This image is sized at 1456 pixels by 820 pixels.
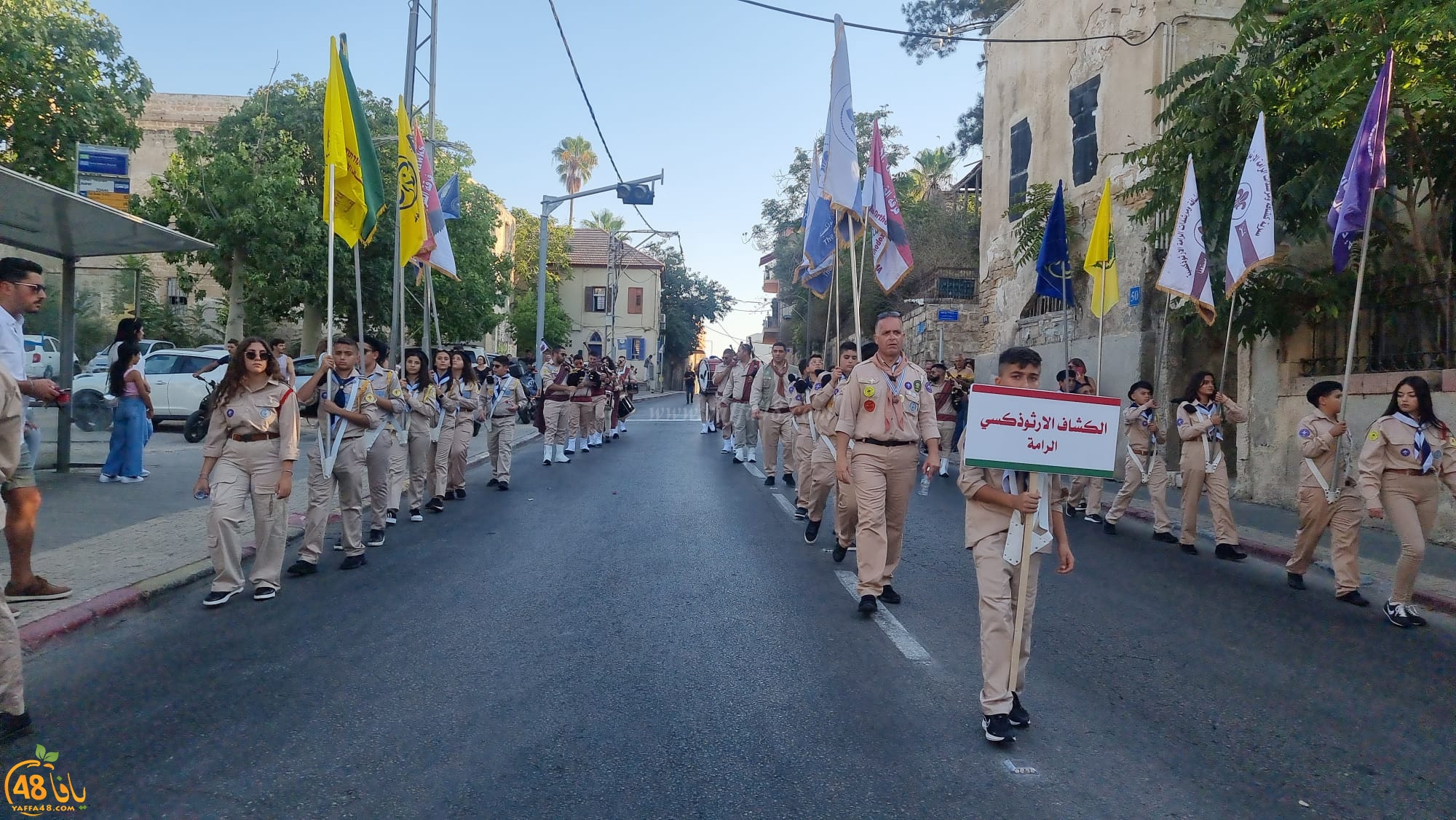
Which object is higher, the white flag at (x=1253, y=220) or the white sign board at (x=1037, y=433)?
the white flag at (x=1253, y=220)

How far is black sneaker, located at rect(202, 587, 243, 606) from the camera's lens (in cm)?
672

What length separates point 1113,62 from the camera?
60.0ft

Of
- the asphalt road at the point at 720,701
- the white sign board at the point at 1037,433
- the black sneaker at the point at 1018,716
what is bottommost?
the asphalt road at the point at 720,701

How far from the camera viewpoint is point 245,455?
675cm

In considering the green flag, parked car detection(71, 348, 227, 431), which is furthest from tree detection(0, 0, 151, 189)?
the green flag

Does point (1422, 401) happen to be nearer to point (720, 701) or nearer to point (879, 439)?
point (879, 439)

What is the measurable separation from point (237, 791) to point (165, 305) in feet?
116

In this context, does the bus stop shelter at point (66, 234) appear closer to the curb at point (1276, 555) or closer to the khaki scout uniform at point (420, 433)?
the khaki scout uniform at point (420, 433)

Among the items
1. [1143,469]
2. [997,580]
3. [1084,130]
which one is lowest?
[1143,469]

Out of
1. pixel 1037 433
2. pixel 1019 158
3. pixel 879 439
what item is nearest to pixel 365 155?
pixel 879 439

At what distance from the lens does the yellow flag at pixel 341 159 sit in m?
10.1

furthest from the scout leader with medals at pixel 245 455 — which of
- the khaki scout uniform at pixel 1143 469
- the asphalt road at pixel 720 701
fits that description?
the khaki scout uniform at pixel 1143 469

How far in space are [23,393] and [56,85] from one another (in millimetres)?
19913

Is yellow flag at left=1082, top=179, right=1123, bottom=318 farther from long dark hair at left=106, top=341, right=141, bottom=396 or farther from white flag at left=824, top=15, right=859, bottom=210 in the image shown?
long dark hair at left=106, top=341, right=141, bottom=396
